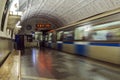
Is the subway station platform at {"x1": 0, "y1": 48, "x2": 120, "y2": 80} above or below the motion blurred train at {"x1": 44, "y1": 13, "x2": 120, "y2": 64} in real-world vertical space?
below

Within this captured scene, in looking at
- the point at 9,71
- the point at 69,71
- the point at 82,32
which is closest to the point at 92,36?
the point at 82,32

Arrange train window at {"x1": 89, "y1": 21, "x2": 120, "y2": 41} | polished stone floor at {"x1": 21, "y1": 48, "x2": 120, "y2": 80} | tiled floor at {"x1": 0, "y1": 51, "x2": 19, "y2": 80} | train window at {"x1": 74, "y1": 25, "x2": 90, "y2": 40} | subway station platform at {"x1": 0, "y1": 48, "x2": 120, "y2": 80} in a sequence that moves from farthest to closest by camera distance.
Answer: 1. train window at {"x1": 74, "y1": 25, "x2": 90, "y2": 40}
2. train window at {"x1": 89, "y1": 21, "x2": 120, "y2": 41}
3. polished stone floor at {"x1": 21, "y1": 48, "x2": 120, "y2": 80}
4. subway station platform at {"x1": 0, "y1": 48, "x2": 120, "y2": 80}
5. tiled floor at {"x1": 0, "y1": 51, "x2": 19, "y2": 80}

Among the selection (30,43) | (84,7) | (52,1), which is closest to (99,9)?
(84,7)

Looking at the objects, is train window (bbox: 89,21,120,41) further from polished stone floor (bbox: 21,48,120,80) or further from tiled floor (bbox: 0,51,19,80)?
tiled floor (bbox: 0,51,19,80)

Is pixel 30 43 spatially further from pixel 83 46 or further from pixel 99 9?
pixel 83 46

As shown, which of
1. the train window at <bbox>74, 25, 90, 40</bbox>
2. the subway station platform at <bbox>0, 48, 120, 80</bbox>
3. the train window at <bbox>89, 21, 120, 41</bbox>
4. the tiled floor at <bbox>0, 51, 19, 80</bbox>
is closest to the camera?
the tiled floor at <bbox>0, 51, 19, 80</bbox>

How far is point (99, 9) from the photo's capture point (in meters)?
22.9

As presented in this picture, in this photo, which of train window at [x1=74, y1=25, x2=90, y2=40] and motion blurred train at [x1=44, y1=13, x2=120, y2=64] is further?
train window at [x1=74, y1=25, x2=90, y2=40]

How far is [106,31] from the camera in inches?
396

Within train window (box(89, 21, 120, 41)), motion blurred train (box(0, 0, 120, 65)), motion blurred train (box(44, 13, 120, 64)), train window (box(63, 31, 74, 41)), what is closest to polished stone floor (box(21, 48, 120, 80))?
motion blurred train (box(44, 13, 120, 64))

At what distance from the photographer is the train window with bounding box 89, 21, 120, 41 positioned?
923 centimetres

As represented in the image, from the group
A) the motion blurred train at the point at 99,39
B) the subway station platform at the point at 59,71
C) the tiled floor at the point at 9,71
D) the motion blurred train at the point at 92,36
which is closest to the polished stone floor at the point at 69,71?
the subway station platform at the point at 59,71

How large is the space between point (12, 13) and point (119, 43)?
25.3 ft

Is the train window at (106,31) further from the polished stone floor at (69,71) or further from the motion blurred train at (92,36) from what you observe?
the polished stone floor at (69,71)
